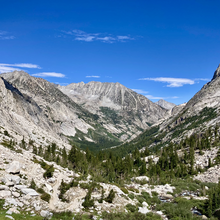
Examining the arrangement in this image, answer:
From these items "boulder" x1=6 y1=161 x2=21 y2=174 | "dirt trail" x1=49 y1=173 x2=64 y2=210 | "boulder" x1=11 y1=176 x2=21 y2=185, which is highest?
"boulder" x1=6 y1=161 x2=21 y2=174

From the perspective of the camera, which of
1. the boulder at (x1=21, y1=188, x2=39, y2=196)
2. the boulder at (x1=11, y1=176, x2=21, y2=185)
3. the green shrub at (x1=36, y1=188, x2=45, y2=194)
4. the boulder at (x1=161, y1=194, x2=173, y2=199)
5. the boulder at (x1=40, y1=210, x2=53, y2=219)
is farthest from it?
the boulder at (x1=161, y1=194, x2=173, y2=199)

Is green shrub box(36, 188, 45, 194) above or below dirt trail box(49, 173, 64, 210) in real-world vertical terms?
above

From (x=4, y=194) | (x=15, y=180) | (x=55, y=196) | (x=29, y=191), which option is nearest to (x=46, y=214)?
(x=29, y=191)

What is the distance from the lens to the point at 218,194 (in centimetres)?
4184

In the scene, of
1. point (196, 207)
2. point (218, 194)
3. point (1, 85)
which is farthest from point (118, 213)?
point (1, 85)

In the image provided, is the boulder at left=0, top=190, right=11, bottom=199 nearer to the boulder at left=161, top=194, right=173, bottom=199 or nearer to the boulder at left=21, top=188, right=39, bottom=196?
the boulder at left=21, top=188, right=39, bottom=196

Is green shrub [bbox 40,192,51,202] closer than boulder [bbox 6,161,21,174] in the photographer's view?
Yes

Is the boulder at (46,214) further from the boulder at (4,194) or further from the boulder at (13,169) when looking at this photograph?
the boulder at (13,169)

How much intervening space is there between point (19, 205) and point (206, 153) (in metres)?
99.7

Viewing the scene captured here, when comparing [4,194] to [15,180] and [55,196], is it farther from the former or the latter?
[55,196]

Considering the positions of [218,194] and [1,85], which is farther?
[1,85]

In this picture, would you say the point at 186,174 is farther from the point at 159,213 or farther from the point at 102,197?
the point at 102,197

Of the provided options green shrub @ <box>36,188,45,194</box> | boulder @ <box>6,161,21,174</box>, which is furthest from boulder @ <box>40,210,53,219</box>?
boulder @ <box>6,161,21,174</box>

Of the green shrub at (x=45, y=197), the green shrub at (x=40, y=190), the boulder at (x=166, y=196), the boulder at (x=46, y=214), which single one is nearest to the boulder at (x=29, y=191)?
the green shrub at (x=45, y=197)
